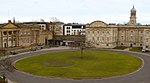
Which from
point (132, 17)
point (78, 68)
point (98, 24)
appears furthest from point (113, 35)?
point (78, 68)

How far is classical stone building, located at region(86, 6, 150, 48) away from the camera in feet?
301

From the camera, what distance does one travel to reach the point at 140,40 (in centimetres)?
9131

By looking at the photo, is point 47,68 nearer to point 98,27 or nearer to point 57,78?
point 57,78

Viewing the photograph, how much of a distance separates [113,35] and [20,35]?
119 ft

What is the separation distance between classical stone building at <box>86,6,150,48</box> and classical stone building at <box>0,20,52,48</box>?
65.1 feet

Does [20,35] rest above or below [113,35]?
above

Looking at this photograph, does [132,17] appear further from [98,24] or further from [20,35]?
[20,35]

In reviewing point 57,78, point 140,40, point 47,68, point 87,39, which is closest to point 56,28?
point 87,39

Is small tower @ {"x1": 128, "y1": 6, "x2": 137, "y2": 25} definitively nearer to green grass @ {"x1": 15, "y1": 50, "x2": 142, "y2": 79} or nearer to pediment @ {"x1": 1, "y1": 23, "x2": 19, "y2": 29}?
green grass @ {"x1": 15, "y1": 50, "x2": 142, "y2": 79}

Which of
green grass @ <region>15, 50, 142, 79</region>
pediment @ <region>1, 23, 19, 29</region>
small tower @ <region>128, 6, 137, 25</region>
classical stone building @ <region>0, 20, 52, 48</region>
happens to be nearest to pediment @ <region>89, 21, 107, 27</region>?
small tower @ <region>128, 6, 137, 25</region>

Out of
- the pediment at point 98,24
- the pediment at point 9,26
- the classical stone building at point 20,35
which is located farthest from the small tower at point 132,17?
the pediment at point 9,26

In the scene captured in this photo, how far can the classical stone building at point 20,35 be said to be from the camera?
271ft

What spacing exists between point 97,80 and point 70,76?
209 inches

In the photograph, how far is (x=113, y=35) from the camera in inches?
3617
